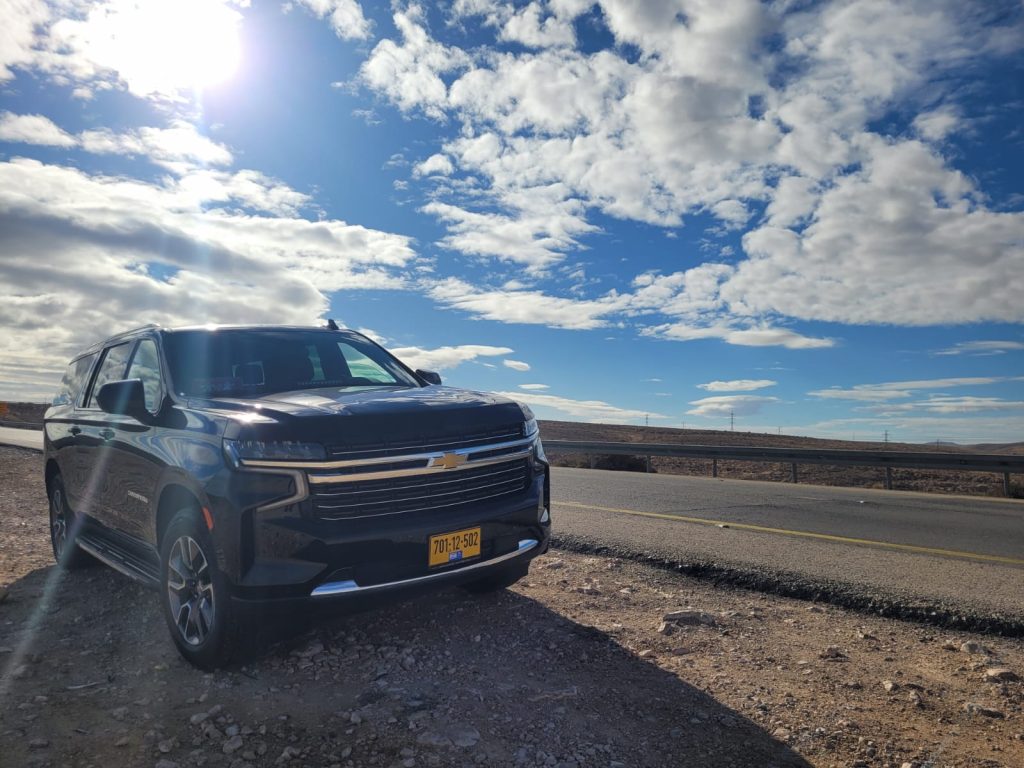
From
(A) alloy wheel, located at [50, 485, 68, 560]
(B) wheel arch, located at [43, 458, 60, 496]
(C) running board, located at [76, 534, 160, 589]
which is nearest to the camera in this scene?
(C) running board, located at [76, 534, 160, 589]

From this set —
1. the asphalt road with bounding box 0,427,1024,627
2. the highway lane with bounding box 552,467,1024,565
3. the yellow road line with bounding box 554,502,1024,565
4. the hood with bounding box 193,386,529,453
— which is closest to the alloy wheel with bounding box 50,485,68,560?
the hood with bounding box 193,386,529,453

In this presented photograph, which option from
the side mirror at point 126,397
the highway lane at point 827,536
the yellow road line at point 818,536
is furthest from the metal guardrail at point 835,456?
the side mirror at point 126,397

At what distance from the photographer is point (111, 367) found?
5.90 metres

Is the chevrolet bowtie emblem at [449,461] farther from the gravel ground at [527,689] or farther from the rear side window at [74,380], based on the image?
the rear side window at [74,380]

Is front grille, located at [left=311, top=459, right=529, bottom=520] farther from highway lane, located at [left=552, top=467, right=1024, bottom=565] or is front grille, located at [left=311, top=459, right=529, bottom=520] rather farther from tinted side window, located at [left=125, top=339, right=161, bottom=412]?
highway lane, located at [left=552, top=467, right=1024, bottom=565]

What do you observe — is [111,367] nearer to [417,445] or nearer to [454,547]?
[417,445]

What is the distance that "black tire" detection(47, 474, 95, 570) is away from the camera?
241 inches

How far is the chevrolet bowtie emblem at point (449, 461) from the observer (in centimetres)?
396

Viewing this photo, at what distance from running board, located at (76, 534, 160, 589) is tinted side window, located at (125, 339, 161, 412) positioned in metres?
1.02

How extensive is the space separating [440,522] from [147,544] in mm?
2038

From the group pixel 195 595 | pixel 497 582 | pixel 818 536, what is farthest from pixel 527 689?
pixel 818 536

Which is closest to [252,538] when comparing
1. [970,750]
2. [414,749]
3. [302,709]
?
[302,709]

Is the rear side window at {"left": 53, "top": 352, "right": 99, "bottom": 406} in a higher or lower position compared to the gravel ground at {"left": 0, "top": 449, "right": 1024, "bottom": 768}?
higher

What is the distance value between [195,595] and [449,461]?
1.57m
